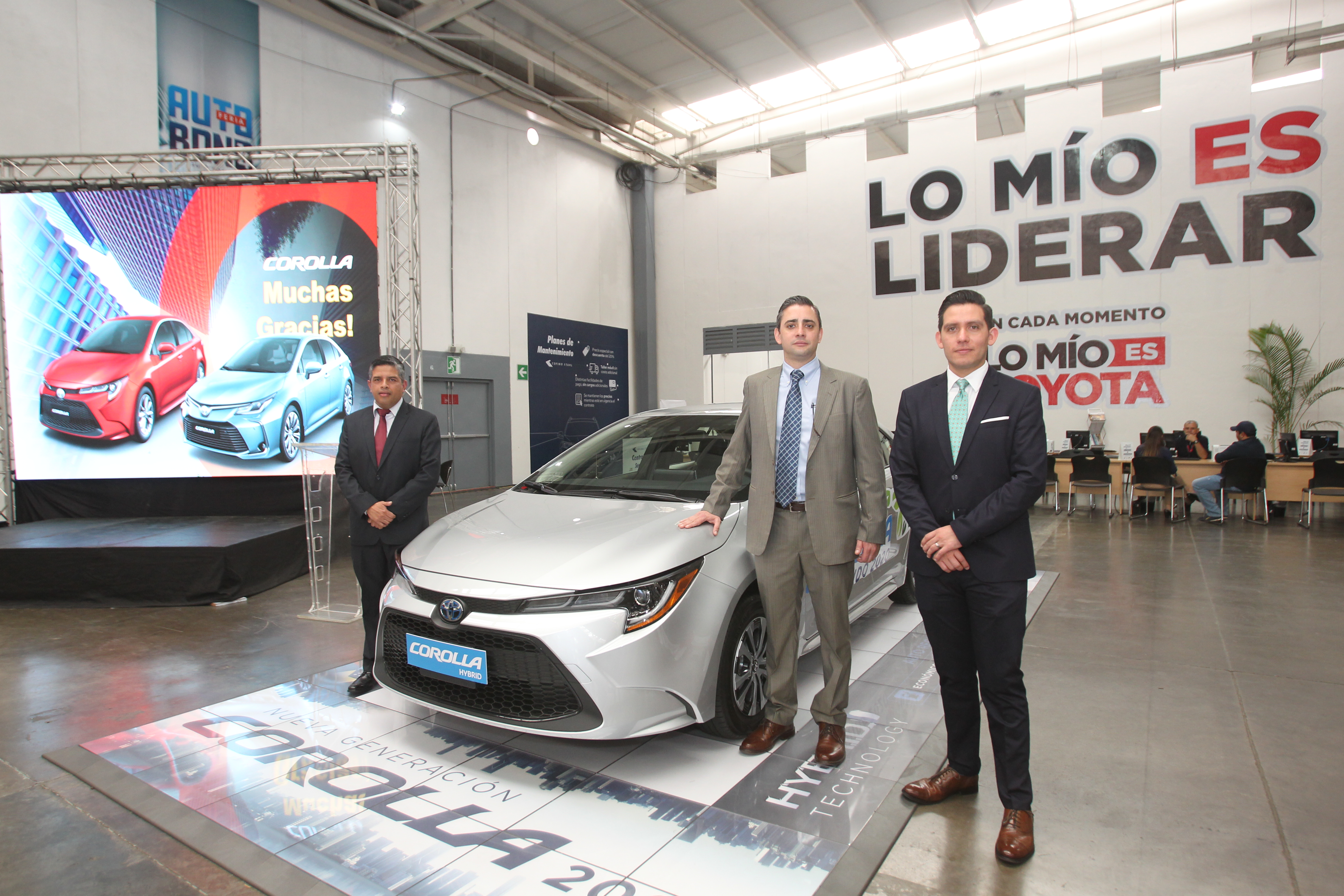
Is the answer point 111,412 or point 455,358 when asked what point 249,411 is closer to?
point 111,412

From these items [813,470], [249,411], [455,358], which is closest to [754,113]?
[455,358]

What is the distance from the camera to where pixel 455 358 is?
35.4 feet

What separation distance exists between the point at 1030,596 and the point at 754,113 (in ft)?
35.4

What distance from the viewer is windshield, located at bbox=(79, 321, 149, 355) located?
6.01m

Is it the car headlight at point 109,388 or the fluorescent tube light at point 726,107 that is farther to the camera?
the fluorescent tube light at point 726,107

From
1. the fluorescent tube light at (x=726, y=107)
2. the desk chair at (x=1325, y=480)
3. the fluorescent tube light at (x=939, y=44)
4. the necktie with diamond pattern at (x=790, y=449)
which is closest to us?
the necktie with diamond pattern at (x=790, y=449)

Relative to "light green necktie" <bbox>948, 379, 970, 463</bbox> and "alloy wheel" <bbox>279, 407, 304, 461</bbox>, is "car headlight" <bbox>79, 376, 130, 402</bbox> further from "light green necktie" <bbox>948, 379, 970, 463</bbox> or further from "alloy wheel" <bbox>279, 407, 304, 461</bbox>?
"light green necktie" <bbox>948, 379, 970, 463</bbox>

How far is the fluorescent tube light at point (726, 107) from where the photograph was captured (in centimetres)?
1245

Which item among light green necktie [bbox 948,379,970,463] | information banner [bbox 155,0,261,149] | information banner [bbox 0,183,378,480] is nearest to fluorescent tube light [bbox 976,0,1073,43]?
Answer: information banner [bbox 0,183,378,480]

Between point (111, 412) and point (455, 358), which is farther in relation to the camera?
point (455, 358)

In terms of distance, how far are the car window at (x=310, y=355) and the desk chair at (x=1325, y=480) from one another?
9.97 metres

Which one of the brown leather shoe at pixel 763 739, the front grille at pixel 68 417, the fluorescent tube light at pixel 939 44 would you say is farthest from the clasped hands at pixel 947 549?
the fluorescent tube light at pixel 939 44

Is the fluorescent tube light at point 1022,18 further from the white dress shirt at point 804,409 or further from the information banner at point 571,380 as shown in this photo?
the white dress shirt at point 804,409

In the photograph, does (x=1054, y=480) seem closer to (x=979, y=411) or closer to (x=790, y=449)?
(x=790, y=449)
